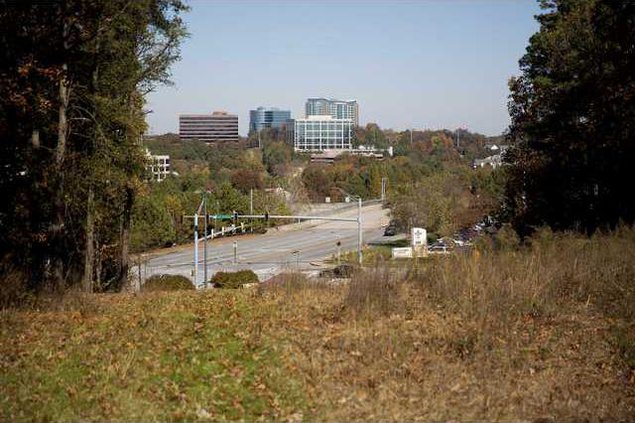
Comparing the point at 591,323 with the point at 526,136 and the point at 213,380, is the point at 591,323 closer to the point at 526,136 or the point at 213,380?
the point at 213,380

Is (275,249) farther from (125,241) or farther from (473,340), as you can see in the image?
Result: (473,340)

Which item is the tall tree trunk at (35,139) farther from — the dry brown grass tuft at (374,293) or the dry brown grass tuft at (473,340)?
the dry brown grass tuft at (374,293)

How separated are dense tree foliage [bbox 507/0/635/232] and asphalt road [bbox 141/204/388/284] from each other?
14444 millimetres

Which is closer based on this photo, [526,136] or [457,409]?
[457,409]

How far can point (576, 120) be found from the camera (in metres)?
28.1

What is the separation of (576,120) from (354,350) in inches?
902

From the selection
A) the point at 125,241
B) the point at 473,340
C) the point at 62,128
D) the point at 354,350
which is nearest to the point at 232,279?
the point at 125,241

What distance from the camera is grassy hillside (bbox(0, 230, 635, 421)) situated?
270 inches

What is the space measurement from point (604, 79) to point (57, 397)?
22612 millimetres

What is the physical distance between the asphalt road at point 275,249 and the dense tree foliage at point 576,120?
1444 centimetres

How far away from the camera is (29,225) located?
14188 mm

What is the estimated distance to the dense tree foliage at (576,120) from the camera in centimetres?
2347

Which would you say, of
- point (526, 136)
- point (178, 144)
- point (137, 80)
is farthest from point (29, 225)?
point (178, 144)

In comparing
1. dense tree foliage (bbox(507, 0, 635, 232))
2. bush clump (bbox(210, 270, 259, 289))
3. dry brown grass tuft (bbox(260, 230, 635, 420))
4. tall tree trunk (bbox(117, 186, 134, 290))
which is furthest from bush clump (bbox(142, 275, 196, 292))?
dense tree foliage (bbox(507, 0, 635, 232))
